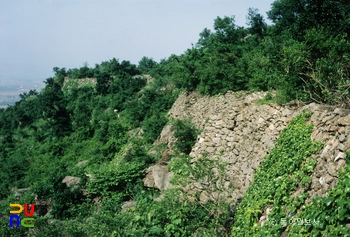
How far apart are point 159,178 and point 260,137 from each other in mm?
4319

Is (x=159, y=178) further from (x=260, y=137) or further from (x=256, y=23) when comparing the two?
(x=256, y=23)

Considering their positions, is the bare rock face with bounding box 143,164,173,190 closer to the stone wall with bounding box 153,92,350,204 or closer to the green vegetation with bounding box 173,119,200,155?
the green vegetation with bounding box 173,119,200,155

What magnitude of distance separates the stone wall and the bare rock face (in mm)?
1606

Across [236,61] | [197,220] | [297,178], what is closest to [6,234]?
Result: [197,220]

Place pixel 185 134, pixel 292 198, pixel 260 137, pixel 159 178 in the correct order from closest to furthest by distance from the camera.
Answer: pixel 292 198 → pixel 260 137 → pixel 159 178 → pixel 185 134

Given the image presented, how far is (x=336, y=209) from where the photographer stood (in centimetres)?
373

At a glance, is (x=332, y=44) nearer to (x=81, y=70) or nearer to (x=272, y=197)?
(x=272, y=197)

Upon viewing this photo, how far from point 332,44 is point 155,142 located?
10.1m

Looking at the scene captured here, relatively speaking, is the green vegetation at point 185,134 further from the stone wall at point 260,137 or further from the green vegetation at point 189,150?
the stone wall at point 260,137

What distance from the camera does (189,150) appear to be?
12.7m

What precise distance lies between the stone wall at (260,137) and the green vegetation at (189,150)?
30 centimetres

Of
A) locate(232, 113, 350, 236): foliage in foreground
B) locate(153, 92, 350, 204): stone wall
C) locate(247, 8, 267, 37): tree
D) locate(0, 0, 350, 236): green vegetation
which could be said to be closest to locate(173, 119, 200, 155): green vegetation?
locate(0, 0, 350, 236): green vegetation

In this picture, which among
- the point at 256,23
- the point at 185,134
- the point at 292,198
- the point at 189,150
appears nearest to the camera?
the point at 292,198

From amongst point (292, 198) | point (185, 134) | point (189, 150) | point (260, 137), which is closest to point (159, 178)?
point (189, 150)
